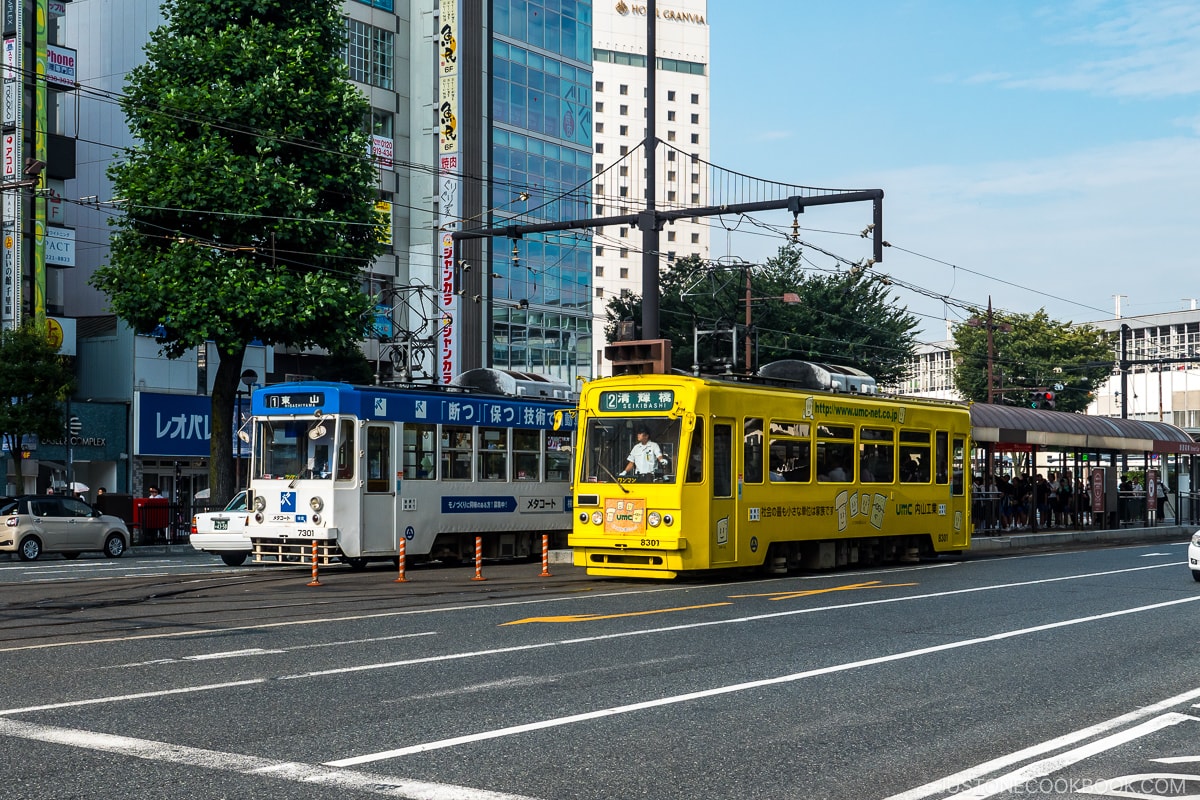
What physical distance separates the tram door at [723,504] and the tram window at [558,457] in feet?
22.6

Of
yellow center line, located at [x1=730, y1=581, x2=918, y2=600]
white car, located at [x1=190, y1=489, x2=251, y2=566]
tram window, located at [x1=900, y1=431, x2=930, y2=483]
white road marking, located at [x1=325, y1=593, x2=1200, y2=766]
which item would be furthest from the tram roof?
white road marking, located at [x1=325, y1=593, x2=1200, y2=766]

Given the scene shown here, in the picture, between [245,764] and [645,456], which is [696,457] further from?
[245,764]

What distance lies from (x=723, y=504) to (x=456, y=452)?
620 centimetres

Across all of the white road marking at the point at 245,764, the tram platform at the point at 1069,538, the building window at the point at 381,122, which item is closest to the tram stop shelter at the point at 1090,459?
the tram platform at the point at 1069,538

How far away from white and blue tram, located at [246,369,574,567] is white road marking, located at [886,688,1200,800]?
14750mm

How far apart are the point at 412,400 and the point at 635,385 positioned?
4896 millimetres

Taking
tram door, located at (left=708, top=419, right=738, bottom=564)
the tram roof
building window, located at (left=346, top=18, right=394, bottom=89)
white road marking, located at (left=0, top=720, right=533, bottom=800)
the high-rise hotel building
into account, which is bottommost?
white road marking, located at (left=0, top=720, right=533, bottom=800)

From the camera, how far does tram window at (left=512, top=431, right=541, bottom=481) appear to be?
86.4 feet

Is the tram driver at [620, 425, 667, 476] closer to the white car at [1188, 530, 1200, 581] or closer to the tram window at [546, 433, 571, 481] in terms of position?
the tram window at [546, 433, 571, 481]

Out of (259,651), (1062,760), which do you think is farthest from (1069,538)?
(1062,760)

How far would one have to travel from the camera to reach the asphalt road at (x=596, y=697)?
6.96m

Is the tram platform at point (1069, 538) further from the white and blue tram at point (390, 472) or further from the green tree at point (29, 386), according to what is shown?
the green tree at point (29, 386)

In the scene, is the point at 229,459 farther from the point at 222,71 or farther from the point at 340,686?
the point at 340,686

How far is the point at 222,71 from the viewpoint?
32.5 meters
